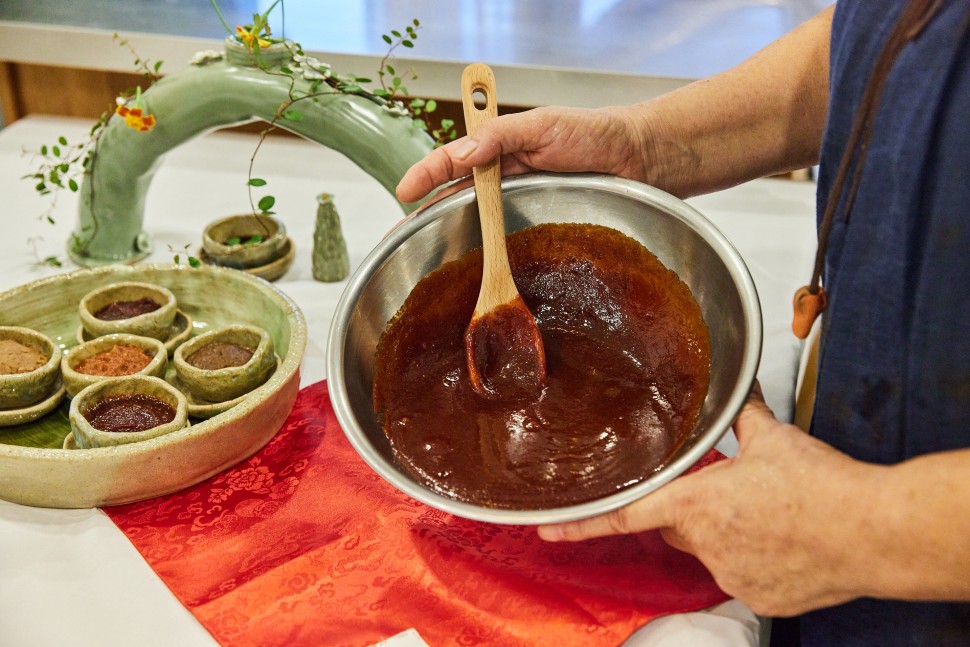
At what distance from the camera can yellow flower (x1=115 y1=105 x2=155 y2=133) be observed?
1.27 metres

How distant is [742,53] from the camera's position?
179 cm

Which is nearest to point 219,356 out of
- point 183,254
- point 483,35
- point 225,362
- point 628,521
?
point 225,362

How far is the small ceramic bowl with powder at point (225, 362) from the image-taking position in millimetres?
1050

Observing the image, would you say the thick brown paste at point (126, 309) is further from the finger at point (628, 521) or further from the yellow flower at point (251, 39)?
the finger at point (628, 521)

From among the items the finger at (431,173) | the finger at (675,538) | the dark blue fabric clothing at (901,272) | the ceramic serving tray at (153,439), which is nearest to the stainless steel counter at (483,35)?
the ceramic serving tray at (153,439)

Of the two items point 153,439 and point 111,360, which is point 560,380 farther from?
point 111,360

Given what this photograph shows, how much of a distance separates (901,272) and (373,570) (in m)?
0.59

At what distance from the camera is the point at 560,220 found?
1029mm

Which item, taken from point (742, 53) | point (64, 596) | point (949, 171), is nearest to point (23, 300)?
point (64, 596)

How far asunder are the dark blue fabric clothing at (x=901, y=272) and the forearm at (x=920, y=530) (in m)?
0.01

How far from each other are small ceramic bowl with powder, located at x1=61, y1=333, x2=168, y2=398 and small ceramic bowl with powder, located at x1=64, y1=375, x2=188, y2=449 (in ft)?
0.11

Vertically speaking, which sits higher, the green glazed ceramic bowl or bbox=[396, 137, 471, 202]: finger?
bbox=[396, 137, 471, 202]: finger

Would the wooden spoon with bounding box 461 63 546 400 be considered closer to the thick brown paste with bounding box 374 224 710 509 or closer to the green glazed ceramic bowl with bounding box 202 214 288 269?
the thick brown paste with bounding box 374 224 710 509

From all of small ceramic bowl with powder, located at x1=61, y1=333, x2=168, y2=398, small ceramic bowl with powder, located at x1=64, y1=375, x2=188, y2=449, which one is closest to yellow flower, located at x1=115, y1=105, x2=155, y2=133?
small ceramic bowl with powder, located at x1=61, y1=333, x2=168, y2=398
